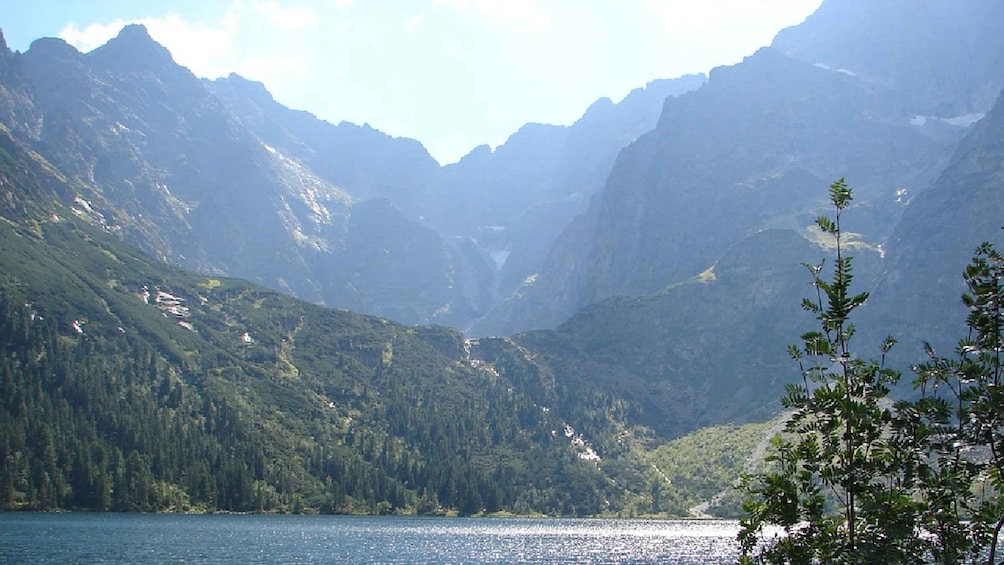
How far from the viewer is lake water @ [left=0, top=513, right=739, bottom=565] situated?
117 metres

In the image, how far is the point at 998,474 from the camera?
66.8 feet

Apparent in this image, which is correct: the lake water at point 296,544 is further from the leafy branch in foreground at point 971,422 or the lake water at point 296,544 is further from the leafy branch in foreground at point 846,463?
the leafy branch in foreground at point 971,422

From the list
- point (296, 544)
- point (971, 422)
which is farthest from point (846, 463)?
point (296, 544)

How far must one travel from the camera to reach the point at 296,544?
477ft

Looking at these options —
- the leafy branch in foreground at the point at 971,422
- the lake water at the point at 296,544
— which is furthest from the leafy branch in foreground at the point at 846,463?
the lake water at the point at 296,544

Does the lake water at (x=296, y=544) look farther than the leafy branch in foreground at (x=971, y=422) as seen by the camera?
Yes

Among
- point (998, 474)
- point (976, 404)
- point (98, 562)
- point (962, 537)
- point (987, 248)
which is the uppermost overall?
point (987, 248)

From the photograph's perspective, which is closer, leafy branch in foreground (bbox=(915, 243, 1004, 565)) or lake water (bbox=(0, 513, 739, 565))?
leafy branch in foreground (bbox=(915, 243, 1004, 565))

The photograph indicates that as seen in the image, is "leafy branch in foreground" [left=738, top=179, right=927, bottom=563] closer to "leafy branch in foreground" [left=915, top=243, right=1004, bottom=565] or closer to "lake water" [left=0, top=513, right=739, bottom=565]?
"leafy branch in foreground" [left=915, top=243, right=1004, bottom=565]

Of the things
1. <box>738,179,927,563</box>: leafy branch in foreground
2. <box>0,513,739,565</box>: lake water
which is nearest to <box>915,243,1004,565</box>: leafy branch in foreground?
<box>738,179,927,563</box>: leafy branch in foreground

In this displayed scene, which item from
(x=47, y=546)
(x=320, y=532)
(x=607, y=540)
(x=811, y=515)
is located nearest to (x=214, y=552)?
(x=47, y=546)

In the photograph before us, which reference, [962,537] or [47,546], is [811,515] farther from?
[47,546]

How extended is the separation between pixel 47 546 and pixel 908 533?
405ft

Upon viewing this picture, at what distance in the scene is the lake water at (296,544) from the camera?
384 ft
